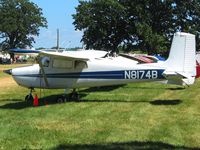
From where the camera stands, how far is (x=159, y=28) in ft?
204

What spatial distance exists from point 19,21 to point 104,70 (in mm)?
86845

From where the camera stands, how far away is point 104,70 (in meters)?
16.2

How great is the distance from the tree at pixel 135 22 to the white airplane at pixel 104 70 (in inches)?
1631

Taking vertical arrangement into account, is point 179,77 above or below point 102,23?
below

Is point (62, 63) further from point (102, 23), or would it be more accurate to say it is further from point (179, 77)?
point (102, 23)

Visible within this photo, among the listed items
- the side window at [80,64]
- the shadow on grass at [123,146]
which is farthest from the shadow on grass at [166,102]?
the shadow on grass at [123,146]

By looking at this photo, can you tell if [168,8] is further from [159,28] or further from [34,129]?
[34,129]

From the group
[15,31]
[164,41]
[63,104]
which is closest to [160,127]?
[63,104]

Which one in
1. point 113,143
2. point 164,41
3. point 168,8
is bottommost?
point 113,143

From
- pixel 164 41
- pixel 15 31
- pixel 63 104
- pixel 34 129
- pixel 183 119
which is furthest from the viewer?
pixel 15 31

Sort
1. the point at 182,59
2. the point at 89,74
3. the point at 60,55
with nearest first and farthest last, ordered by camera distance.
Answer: the point at 60,55 < the point at 182,59 < the point at 89,74

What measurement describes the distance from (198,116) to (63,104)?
4928mm

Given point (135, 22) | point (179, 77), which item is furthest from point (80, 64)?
point (135, 22)

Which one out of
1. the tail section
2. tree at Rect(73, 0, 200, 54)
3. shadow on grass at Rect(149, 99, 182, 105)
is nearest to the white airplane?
the tail section
